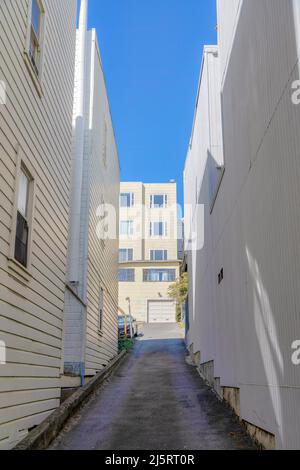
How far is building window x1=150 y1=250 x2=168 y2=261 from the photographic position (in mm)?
44312

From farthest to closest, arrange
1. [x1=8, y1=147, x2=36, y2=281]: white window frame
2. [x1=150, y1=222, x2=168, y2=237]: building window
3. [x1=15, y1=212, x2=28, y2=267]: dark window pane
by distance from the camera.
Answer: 1. [x1=150, y1=222, x2=168, y2=237]: building window
2. [x1=15, y1=212, x2=28, y2=267]: dark window pane
3. [x1=8, y1=147, x2=36, y2=281]: white window frame

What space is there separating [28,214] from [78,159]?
6695 millimetres

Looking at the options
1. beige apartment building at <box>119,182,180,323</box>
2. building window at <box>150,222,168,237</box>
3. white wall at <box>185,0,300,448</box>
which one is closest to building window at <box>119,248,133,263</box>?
beige apartment building at <box>119,182,180,323</box>

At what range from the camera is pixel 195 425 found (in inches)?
351

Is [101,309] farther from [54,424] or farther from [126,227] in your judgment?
[126,227]

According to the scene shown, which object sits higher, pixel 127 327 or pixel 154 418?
pixel 127 327

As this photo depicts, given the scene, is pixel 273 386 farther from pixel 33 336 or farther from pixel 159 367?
pixel 159 367

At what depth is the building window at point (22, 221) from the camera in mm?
7160

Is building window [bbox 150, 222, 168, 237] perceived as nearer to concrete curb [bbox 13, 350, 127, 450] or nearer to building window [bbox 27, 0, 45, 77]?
concrete curb [bbox 13, 350, 127, 450]

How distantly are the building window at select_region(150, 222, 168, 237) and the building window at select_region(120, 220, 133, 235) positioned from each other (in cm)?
175

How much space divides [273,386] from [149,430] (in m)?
3.29

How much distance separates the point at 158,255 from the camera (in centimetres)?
4450

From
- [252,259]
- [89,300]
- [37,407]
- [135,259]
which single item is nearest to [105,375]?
[89,300]

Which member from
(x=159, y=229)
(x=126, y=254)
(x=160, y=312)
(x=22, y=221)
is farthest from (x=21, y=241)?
(x=159, y=229)
